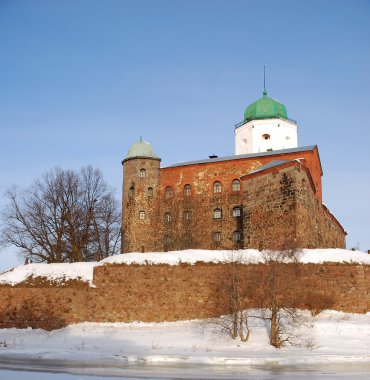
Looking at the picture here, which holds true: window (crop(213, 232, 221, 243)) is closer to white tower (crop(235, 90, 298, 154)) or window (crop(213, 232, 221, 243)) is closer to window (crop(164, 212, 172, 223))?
window (crop(164, 212, 172, 223))

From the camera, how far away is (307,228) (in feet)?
99.9

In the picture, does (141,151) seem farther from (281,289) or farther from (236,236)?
(281,289)

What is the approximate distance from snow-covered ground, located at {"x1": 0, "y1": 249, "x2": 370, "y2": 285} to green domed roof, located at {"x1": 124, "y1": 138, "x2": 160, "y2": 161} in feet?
74.2

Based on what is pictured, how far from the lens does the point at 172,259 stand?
77.3 feet

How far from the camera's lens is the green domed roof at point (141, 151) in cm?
4649

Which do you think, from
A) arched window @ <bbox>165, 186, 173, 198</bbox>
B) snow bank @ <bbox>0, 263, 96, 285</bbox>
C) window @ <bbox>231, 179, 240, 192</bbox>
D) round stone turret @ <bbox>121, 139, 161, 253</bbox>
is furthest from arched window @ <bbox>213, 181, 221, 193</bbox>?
snow bank @ <bbox>0, 263, 96, 285</bbox>

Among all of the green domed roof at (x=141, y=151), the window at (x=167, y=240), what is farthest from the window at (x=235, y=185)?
the green domed roof at (x=141, y=151)

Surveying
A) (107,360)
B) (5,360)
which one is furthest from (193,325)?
(5,360)

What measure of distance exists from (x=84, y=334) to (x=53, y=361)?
6229 millimetres

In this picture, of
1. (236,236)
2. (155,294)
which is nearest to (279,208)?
(155,294)

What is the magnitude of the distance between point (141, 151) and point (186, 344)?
29742 millimetres

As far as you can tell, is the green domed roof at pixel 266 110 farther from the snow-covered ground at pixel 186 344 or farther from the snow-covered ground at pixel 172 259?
the snow-covered ground at pixel 186 344

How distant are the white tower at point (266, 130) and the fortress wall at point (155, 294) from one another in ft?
112

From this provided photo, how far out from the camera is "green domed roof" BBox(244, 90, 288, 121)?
57.8 metres
